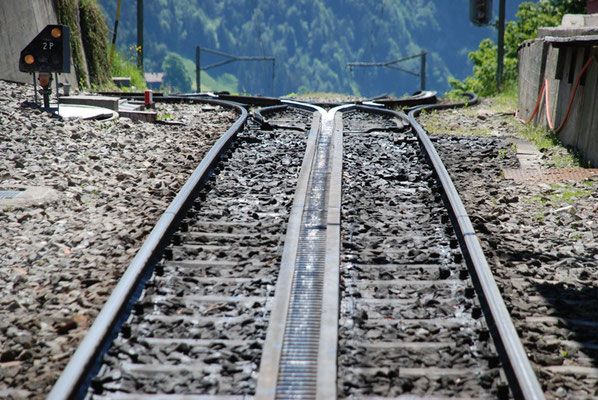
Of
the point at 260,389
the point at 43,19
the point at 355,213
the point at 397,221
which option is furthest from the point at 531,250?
the point at 43,19

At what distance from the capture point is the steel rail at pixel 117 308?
10.4 feet

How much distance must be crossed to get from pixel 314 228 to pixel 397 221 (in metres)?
0.86

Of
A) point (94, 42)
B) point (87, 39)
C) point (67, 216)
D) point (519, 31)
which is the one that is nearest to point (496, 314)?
point (67, 216)

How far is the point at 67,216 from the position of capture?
5809 millimetres

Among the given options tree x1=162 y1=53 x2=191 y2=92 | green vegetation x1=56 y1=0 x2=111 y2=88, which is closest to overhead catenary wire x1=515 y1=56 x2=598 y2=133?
green vegetation x1=56 y1=0 x2=111 y2=88

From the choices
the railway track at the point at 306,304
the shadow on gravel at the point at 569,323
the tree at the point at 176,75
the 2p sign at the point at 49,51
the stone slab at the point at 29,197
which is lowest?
the tree at the point at 176,75

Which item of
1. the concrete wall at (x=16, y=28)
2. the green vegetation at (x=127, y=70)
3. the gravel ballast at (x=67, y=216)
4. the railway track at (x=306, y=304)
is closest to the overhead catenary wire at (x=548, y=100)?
the railway track at (x=306, y=304)

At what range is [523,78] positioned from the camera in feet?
50.5

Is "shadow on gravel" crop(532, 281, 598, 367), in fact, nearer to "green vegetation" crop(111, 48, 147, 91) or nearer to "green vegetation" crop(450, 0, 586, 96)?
"green vegetation" crop(111, 48, 147, 91)

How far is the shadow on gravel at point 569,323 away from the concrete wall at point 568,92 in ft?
14.9

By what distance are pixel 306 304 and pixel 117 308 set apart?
120cm

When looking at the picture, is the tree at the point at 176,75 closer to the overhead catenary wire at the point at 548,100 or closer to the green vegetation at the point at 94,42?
the green vegetation at the point at 94,42

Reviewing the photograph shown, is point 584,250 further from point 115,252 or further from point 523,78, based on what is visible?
point 523,78

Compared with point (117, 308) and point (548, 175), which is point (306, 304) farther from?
point (548, 175)
